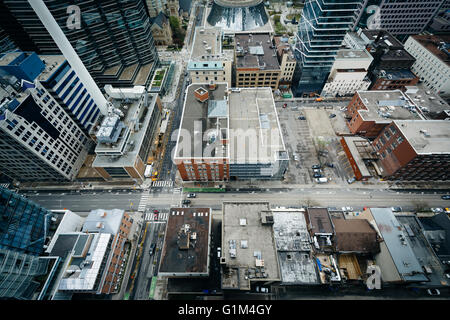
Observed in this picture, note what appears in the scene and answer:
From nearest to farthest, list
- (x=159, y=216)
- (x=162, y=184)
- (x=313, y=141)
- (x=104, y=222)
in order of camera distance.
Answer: (x=104, y=222) < (x=159, y=216) < (x=162, y=184) < (x=313, y=141)

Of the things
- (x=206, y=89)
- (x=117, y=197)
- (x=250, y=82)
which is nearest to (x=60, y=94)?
(x=117, y=197)

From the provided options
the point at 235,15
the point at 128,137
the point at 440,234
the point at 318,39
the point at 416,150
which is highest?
the point at 235,15

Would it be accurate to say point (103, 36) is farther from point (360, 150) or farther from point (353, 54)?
point (360, 150)

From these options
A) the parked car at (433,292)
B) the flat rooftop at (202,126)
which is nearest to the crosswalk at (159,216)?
the flat rooftop at (202,126)

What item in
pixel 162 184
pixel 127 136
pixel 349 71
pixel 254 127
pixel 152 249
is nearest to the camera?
pixel 152 249

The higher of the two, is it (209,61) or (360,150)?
(209,61)

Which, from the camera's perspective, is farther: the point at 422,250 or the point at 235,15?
the point at 235,15

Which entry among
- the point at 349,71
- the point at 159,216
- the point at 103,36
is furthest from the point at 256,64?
the point at 159,216
